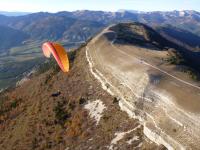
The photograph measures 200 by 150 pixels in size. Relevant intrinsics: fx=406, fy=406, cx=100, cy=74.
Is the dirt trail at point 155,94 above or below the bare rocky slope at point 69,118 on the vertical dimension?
above

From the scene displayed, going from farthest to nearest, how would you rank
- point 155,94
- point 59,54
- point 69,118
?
point 59,54 → point 69,118 → point 155,94

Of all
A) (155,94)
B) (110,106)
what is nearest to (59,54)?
(110,106)

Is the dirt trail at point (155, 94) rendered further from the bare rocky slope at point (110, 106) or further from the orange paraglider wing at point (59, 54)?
the orange paraglider wing at point (59, 54)

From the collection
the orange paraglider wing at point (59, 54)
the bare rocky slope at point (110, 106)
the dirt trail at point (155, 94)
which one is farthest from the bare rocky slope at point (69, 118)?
the orange paraglider wing at point (59, 54)

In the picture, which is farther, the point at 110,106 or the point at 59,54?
the point at 59,54

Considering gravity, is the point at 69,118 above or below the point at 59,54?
below

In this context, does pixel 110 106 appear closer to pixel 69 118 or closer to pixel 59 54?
pixel 69 118

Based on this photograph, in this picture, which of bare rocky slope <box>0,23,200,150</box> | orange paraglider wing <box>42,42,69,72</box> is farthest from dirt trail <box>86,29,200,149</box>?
orange paraglider wing <box>42,42,69,72</box>

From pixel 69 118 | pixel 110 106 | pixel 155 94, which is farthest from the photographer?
pixel 69 118
